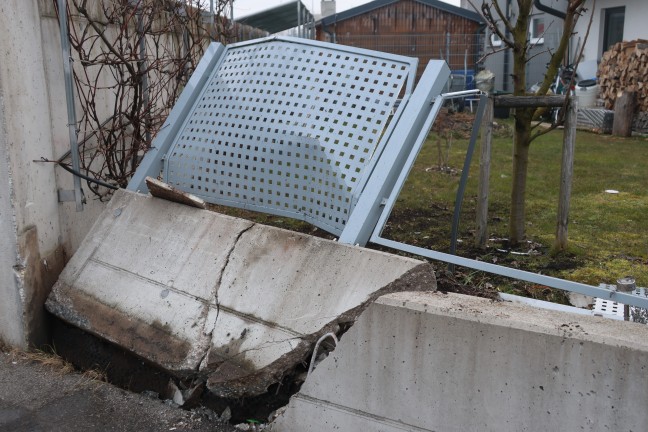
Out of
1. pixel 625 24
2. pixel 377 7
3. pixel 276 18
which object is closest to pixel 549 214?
pixel 276 18

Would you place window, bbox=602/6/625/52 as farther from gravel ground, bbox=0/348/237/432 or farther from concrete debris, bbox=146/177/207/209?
gravel ground, bbox=0/348/237/432

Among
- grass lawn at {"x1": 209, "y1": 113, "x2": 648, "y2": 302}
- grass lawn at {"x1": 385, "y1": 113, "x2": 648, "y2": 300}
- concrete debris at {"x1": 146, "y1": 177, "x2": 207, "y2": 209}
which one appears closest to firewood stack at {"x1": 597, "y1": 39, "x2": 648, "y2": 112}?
grass lawn at {"x1": 385, "y1": 113, "x2": 648, "y2": 300}

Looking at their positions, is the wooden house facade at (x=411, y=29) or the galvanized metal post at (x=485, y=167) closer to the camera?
the galvanized metal post at (x=485, y=167)

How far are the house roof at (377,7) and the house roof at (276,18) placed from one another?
7.96 meters

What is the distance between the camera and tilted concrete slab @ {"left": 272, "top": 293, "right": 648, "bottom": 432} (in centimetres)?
250

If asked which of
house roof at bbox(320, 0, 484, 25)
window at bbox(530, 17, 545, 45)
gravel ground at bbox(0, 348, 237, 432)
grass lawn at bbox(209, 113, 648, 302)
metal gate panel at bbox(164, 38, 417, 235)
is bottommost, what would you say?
gravel ground at bbox(0, 348, 237, 432)

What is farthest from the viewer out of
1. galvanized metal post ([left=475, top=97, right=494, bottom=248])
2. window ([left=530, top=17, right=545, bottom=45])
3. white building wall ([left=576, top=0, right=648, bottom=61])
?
window ([left=530, top=17, right=545, bottom=45])

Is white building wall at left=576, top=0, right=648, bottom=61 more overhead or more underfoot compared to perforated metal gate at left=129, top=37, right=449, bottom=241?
more overhead

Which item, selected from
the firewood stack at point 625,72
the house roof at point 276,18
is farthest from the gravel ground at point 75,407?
the firewood stack at point 625,72

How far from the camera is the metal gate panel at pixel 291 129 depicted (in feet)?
12.1

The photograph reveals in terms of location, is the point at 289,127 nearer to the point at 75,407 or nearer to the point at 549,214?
the point at 75,407

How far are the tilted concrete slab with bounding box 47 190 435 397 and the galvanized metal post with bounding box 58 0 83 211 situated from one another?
10.9 inches

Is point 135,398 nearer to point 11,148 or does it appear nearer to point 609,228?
point 11,148

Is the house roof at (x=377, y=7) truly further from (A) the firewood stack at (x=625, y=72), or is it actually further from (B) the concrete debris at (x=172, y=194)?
(B) the concrete debris at (x=172, y=194)
